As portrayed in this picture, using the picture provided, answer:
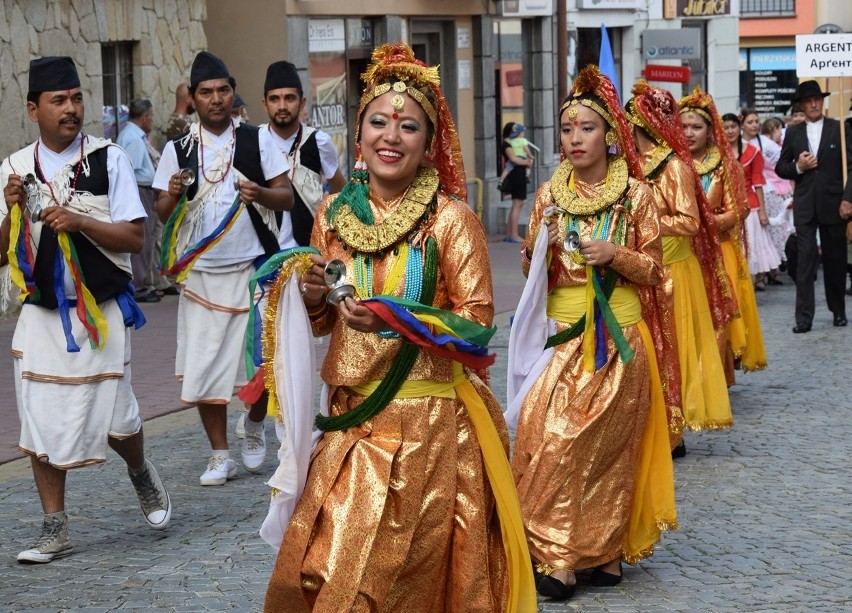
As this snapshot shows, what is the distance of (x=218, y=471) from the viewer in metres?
8.56

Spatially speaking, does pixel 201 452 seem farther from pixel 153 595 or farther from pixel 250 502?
pixel 153 595

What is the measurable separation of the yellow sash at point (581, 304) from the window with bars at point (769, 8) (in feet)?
145

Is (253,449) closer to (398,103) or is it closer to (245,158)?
(245,158)

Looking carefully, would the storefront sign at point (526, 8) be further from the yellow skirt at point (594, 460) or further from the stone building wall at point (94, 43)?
the yellow skirt at point (594, 460)

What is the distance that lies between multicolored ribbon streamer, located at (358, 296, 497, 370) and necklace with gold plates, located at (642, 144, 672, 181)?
14.0ft

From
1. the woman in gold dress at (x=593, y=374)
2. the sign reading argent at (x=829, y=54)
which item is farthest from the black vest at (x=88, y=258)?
the sign reading argent at (x=829, y=54)

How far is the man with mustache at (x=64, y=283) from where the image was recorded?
6996mm

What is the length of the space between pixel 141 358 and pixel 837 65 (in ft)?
28.6

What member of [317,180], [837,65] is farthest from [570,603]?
[837,65]

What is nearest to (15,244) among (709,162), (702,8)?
(709,162)

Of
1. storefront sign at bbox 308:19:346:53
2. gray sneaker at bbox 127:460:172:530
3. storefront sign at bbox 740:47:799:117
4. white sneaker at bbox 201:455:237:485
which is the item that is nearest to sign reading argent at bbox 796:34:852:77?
storefront sign at bbox 308:19:346:53

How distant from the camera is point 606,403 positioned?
6.54 meters

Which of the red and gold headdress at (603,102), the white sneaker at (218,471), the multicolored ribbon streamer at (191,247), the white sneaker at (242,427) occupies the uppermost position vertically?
the red and gold headdress at (603,102)

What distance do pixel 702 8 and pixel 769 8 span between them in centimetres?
1366
